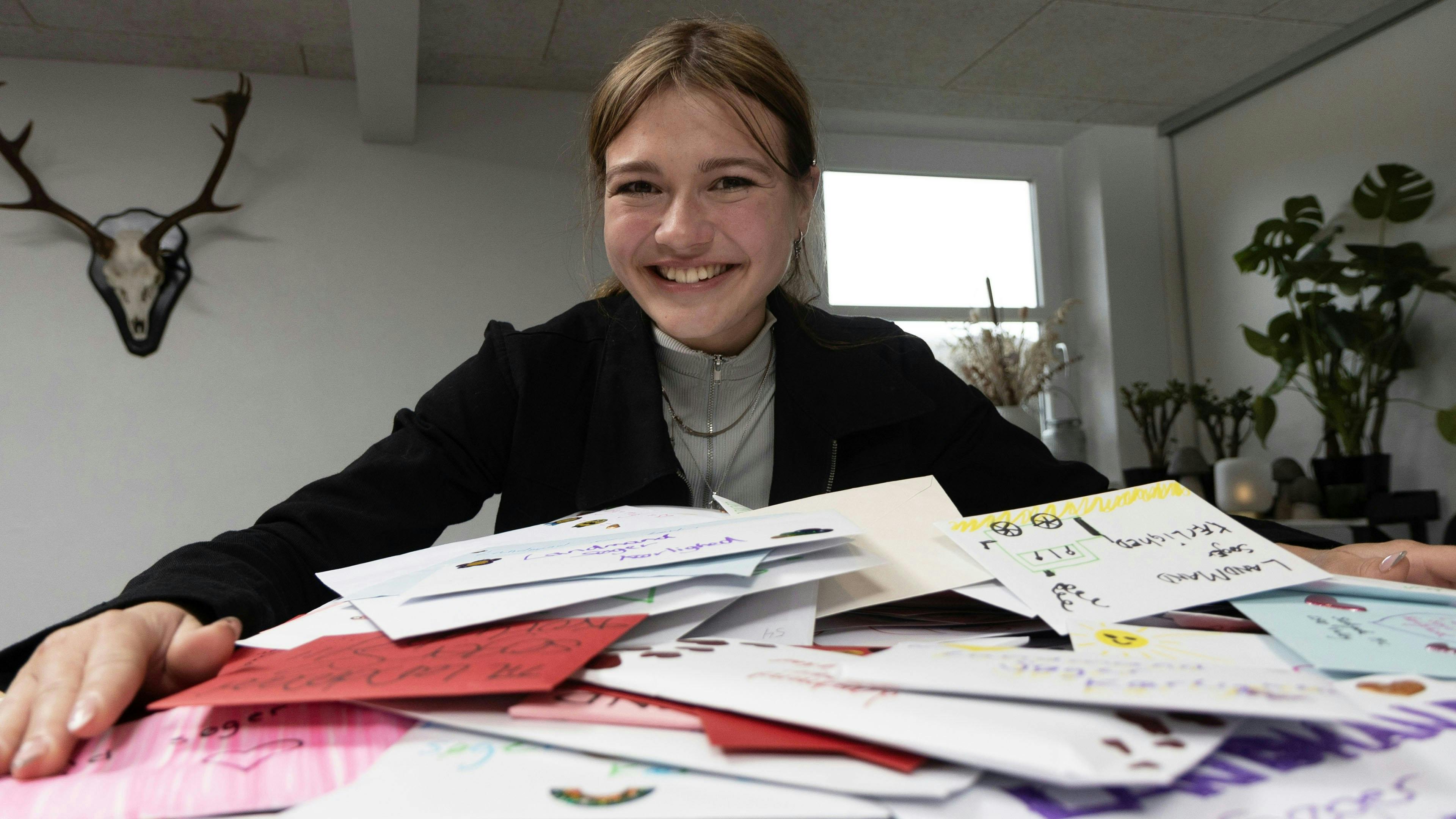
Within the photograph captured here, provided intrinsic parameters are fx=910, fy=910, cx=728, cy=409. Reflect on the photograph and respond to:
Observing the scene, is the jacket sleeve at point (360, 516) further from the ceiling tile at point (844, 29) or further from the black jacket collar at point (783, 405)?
the ceiling tile at point (844, 29)

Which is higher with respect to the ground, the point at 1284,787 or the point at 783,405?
the point at 783,405

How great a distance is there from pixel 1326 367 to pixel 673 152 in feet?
9.30

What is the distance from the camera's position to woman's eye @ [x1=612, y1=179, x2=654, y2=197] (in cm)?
82

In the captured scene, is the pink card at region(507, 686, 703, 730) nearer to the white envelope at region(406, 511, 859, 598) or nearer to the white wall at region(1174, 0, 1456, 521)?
the white envelope at region(406, 511, 859, 598)

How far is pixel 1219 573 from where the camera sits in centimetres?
41

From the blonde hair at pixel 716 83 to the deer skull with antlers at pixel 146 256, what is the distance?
231 cm

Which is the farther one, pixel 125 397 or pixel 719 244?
pixel 125 397

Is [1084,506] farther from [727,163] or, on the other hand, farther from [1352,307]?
[1352,307]

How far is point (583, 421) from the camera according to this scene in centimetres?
91

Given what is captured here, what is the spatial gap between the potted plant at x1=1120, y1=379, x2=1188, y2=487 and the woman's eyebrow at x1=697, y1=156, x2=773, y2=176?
2.73 meters

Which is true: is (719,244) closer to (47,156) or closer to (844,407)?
(844,407)

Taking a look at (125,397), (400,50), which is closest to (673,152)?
(400,50)

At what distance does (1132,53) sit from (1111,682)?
10.4ft

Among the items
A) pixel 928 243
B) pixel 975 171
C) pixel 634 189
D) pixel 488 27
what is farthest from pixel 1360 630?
pixel 975 171
